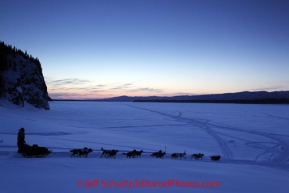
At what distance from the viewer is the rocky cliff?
84.0 feet

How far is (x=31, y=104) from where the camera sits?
29719mm

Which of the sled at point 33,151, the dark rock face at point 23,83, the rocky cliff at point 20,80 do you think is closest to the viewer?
the sled at point 33,151

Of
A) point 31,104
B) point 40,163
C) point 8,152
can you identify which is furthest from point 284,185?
point 31,104

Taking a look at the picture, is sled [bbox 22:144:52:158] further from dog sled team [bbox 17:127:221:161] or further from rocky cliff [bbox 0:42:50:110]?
A: rocky cliff [bbox 0:42:50:110]

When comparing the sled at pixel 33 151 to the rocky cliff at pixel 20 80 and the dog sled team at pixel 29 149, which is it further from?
the rocky cliff at pixel 20 80

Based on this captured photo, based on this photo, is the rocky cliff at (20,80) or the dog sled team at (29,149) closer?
the dog sled team at (29,149)

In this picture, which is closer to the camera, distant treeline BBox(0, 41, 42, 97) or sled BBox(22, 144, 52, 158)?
sled BBox(22, 144, 52, 158)

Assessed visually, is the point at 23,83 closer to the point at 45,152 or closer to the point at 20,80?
the point at 20,80

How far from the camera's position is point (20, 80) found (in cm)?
2955

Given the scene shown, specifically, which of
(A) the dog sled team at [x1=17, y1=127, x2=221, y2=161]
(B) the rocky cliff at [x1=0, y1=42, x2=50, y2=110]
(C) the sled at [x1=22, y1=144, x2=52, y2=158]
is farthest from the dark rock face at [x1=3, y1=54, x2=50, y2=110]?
(C) the sled at [x1=22, y1=144, x2=52, y2=158]

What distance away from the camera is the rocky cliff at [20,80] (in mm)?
25594

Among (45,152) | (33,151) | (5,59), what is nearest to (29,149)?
(33,151)

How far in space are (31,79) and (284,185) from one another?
123 ft

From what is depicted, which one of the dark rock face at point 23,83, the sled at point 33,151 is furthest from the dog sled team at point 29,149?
the dark rock face at point 23,83
